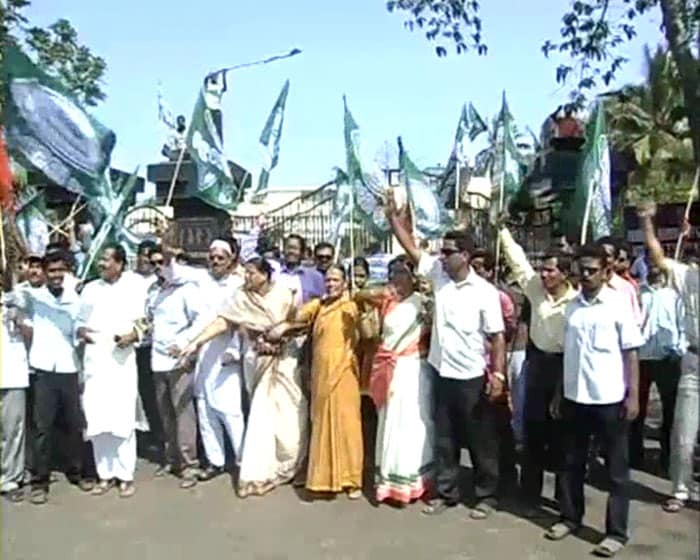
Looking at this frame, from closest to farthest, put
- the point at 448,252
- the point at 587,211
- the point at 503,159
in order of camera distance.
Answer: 1. the point at 448,252
2. the point at 587,211
3. the point at 503,159

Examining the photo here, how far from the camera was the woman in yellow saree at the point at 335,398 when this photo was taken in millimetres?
6855

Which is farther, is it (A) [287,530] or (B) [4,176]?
(B) [4,176]

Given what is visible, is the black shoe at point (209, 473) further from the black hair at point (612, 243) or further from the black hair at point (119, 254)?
the black hair at point (612, 243)

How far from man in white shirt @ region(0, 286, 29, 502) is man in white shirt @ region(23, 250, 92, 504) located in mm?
73

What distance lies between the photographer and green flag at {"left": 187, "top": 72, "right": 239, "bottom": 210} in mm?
9586

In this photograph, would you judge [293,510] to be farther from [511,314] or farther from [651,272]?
[651,272]

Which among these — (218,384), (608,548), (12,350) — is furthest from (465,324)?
(12,350)

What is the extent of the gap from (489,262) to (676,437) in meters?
1.56

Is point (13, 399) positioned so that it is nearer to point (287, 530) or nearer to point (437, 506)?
point (287, 530)

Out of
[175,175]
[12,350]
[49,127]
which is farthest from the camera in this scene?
[175,175]

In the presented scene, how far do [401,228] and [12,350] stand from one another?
8.15ft

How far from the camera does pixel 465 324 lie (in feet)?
21.1

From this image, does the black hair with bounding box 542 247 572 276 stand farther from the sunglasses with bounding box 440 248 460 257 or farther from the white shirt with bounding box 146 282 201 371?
the white shirt with bounding box 146 282 201 371

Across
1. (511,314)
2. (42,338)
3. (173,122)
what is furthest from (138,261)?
(173,122)
